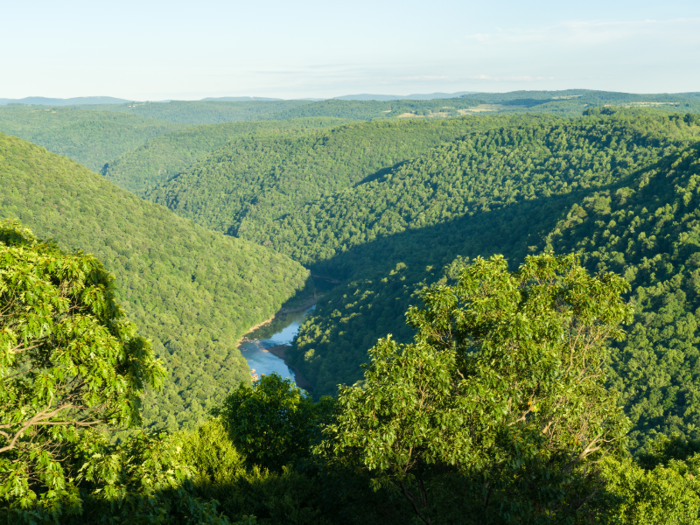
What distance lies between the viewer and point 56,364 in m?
11.7

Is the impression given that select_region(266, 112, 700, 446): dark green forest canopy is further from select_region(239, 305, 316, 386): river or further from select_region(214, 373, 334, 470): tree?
select_region(214, 373, 334, 470): tree

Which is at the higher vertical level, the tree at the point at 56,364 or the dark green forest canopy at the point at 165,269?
the tree at the point at 56,364

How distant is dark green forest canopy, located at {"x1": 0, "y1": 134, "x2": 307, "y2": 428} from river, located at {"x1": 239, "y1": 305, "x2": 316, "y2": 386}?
4.57 meters

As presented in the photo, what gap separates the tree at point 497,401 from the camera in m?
15.8

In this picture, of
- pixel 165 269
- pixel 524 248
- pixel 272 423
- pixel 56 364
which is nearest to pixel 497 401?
pixel 56 364

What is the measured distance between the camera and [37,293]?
36.7ft

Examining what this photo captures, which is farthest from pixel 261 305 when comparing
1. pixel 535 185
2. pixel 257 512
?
pixel 257 512

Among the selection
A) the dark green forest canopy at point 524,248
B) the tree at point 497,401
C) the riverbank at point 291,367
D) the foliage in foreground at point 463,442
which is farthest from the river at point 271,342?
the tree at point 497,401

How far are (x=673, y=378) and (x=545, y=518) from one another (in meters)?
65.3

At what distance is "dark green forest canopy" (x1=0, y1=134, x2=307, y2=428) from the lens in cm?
10819

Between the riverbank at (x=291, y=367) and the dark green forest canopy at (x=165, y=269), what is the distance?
12504 millimetres

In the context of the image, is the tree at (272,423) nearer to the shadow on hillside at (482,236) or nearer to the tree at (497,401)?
the tree at (497,401)

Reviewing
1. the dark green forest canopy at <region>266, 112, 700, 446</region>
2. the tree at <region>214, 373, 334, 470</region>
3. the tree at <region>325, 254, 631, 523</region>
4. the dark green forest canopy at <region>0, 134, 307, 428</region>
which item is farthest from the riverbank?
the tree at <region>325, 254, 631, 523</region>

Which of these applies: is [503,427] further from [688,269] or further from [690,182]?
[690,182]
